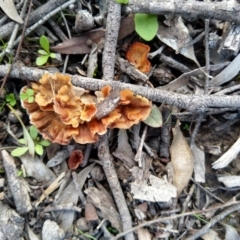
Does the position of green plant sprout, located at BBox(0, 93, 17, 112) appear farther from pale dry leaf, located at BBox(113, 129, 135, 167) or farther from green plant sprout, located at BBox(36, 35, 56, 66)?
pale dry leaf, located at BBox(113, 129, 135, 167)

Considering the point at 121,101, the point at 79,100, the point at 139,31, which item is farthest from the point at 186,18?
the point at 79,100

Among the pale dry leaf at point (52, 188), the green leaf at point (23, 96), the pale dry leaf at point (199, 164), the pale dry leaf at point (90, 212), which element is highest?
the green leaf at point (23, 96)

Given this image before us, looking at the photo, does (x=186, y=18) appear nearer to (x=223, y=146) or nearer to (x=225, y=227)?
(x=223, y=146)

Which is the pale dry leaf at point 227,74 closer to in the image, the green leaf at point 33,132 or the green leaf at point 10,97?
the green leaf at point 33,132

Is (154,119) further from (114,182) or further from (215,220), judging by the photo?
(215,220)

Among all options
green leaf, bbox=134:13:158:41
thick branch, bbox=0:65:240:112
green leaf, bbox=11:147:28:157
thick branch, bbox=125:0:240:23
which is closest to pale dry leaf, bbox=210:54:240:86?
thick branch, bbox=0:65:240:112

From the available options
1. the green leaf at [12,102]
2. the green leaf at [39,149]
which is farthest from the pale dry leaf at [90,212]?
the green leaf at [12,102]

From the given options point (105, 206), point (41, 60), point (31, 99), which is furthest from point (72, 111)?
point (105, 206)
